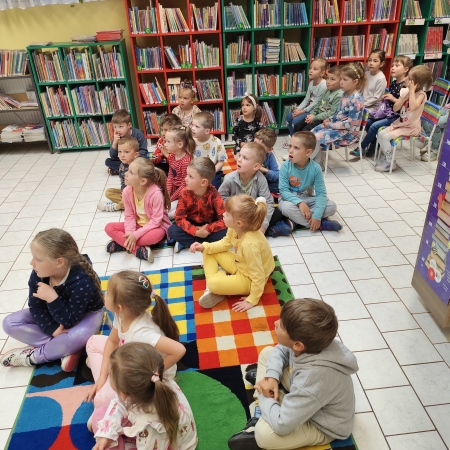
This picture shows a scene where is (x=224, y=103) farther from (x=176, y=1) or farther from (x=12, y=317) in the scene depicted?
(x=12, y=317)

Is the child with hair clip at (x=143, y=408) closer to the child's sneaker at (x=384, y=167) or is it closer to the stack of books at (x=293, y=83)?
the child's sneaker at (x=384, y=167)

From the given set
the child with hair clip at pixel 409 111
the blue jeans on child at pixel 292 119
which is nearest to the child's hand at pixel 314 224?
the child with hair clip at pixel 409 111

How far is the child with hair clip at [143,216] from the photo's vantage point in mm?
3326

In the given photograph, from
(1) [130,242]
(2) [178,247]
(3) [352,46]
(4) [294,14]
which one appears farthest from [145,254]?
(3) [352,46]

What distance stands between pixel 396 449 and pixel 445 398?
0.43m

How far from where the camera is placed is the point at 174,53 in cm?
549

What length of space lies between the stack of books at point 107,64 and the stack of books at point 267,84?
68.7 inches

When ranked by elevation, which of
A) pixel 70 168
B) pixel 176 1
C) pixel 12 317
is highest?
pixel 176 1

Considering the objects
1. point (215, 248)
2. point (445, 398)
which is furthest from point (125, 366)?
point (445, 398)

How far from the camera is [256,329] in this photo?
260 centimetres

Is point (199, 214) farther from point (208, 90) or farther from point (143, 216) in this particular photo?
point (208, 90)

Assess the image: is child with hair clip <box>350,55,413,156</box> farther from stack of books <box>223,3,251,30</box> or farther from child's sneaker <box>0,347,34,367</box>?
child's sneaker <box>0,347,34,367</box>

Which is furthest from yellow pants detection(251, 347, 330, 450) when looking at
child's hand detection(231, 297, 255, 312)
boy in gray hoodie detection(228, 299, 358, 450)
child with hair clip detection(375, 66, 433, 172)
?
child with hair clip detection(375, 66, 433, 172)

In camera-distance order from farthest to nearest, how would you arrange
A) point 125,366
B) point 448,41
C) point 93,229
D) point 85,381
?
point 448,41 → point 93,229 → point 85,381 → point 125,366
